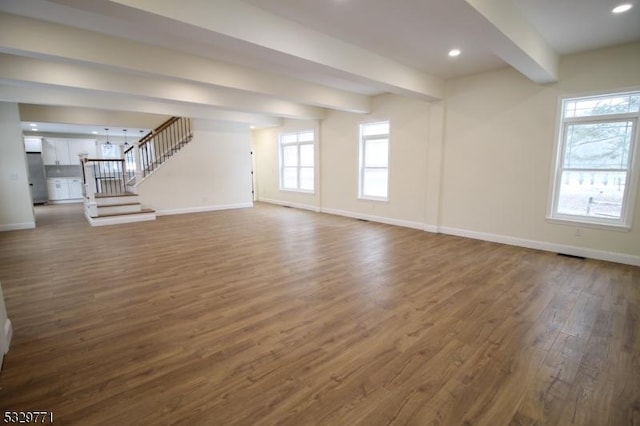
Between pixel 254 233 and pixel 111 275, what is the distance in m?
2.72

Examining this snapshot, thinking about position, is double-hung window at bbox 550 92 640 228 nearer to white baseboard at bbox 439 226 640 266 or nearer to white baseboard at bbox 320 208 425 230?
white baseboard at bbox 439 226 640 266

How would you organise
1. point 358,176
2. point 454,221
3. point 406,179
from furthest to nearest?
point 358,176 → point 406,179 → point 454,221

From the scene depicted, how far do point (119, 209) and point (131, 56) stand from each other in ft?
16.1

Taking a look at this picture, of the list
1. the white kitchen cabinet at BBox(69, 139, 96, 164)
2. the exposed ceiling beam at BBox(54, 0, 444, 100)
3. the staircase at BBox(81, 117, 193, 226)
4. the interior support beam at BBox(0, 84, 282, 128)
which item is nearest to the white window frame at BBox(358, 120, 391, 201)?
the exposed ceiling beam at BBox(54, 0, 444, 100)

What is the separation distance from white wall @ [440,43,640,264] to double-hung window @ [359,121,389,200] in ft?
5.00

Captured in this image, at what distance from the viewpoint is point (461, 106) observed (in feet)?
18.5

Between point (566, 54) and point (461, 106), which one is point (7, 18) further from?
point (566, 54)

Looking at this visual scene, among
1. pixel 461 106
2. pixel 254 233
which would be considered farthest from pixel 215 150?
pixel 461 106

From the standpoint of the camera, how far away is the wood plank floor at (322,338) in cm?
177

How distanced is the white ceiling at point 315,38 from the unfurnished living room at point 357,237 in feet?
0.10

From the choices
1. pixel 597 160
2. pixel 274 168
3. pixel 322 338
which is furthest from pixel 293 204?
pixel 322 338

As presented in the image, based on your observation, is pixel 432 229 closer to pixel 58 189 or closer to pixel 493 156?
pixel 493 156

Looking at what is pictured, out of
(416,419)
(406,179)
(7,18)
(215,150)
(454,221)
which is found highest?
(7,18)

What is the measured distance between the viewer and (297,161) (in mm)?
9562
